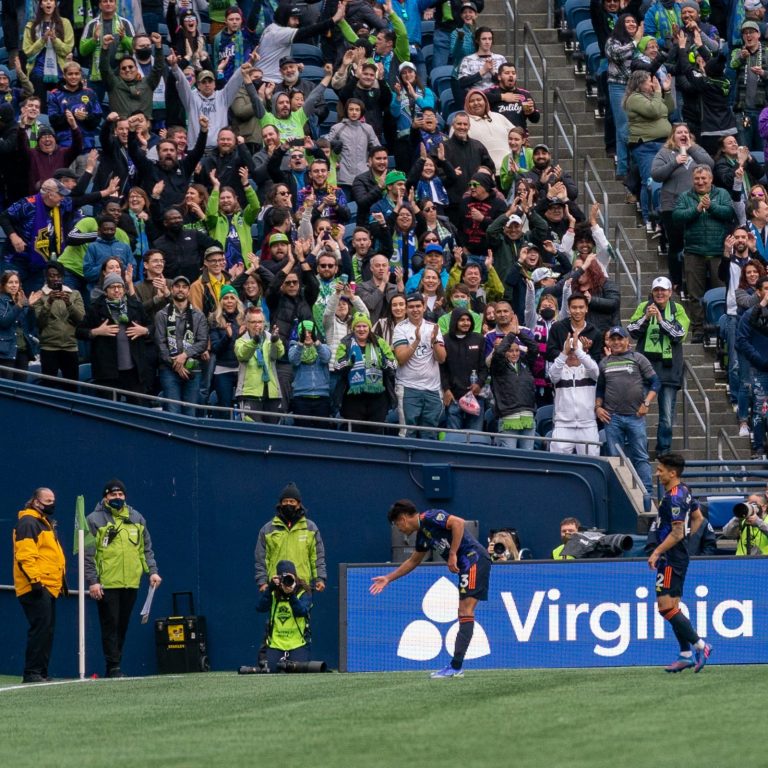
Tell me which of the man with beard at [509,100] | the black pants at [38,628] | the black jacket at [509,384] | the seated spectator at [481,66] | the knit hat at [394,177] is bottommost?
the black pants at [38,628]

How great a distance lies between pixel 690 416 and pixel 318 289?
194 inches

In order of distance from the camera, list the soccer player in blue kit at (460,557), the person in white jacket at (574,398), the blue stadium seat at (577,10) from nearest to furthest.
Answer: the soccer player in blue kit at (460,557)
the person in white jacket at (574,398)
the blue stadium seat at (577,10)

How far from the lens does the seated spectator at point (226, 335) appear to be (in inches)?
790

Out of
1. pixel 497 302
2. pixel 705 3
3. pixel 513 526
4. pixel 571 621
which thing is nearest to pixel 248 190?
pixel 497 302

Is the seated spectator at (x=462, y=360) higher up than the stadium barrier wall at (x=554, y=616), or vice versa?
the seated spectator at (x=462, y=360)

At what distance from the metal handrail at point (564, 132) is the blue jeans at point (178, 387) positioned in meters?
6.81

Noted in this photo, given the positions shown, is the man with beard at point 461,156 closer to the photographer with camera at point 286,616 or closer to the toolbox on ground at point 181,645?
the toolbox on ground at point 181,645

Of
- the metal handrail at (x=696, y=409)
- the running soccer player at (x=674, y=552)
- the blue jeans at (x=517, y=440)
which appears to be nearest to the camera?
the running soccer player at (x=674, y=552)

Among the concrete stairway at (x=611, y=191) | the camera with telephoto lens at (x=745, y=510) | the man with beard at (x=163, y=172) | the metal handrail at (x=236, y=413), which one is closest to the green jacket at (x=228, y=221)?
the man with beard at (x=163, y=172)

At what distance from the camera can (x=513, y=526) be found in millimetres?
20750

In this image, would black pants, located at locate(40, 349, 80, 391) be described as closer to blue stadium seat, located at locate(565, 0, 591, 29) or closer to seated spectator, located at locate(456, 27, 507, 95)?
seated spectator, located at locate(456, 27, 507, 95)

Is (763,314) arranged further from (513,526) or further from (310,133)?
(310,133)

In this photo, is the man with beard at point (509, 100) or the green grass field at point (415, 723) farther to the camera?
the man with beard at point (509, 100)

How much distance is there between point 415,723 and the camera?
11.6 meters
